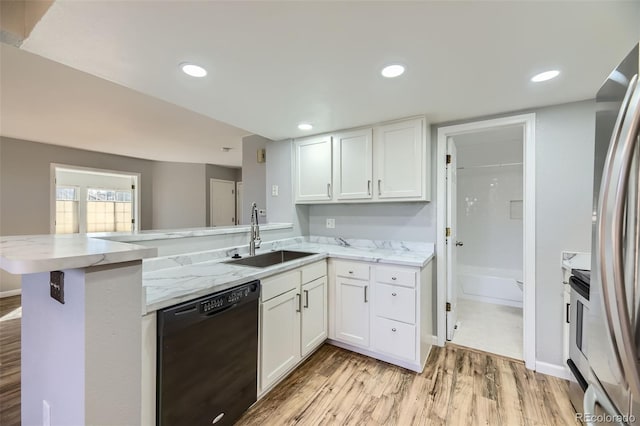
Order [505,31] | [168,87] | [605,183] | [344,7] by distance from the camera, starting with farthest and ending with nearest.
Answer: [168,87], [505,31], [344,7], [605,183]

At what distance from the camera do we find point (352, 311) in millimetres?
2363

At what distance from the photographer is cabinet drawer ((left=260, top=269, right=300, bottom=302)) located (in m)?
1.76

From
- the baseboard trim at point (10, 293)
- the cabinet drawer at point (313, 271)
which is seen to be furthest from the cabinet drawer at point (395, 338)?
the baseboard trim at point (10, 293)

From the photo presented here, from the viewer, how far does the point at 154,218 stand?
581 cm

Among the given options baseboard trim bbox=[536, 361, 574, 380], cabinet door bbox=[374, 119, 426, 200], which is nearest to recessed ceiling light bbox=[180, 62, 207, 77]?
cabinet door bbox=[374, 119, 426, 200]

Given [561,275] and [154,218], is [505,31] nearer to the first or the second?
[561,275]

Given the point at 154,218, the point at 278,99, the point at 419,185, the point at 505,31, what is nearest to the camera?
the point at 505,31

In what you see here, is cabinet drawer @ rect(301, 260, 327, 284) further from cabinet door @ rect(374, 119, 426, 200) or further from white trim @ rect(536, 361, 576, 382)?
white trim @ rect(536, 361, 576, 382)

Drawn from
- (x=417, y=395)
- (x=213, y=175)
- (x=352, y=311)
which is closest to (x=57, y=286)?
(x=352, y=311)

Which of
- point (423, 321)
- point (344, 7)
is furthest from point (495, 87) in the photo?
point (423, 321)

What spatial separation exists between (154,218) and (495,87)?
21.1 ft

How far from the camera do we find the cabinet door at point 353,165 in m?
2.61

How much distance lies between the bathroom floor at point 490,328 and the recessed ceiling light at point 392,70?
249cm

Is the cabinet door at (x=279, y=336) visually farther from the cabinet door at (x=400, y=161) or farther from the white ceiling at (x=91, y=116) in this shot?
the white ceiling at (x=91, y=116)
